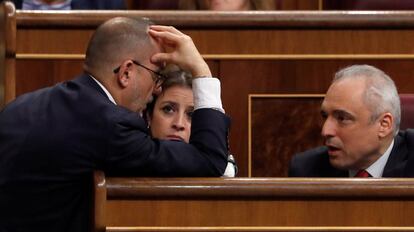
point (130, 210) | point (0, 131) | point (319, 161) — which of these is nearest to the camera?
point (130, 210)

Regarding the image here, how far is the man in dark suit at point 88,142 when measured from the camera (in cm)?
101

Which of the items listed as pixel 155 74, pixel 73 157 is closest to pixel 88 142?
pixel 73 157

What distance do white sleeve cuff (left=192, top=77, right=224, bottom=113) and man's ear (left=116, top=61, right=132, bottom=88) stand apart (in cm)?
8

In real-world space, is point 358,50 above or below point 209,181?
above

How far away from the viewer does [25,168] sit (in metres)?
1.03

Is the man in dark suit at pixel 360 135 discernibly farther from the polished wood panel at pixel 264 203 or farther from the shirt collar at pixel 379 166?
the polished wood panel at pixel 264 203

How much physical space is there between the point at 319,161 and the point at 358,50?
0.25 metres

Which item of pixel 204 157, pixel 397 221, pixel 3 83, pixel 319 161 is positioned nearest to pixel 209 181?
pixel 204 157

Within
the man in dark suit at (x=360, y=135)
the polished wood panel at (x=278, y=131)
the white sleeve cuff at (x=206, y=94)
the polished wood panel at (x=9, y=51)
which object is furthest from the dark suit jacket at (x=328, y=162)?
the polished wood panel at (x=9, y=51)

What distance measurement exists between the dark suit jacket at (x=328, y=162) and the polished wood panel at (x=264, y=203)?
302 millimetres

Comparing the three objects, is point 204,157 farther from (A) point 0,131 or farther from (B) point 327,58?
(B) point 327,58

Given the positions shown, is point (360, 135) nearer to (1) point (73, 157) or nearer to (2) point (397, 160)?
(2) point (397, 160)

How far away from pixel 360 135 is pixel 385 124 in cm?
4

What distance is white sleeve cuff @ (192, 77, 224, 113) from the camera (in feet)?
3.54
